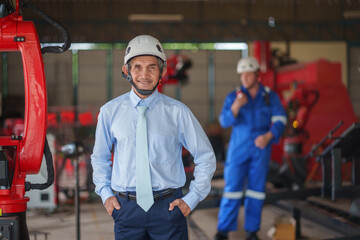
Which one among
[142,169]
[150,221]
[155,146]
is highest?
[155,146]

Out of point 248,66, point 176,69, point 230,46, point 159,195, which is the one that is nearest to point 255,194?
point 248,66

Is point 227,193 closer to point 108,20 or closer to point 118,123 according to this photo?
point 118,123

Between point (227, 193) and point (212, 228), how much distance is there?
52.8 inches

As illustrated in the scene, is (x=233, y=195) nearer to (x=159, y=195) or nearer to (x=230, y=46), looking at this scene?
(x=159, y=195)

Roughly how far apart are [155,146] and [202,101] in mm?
15808

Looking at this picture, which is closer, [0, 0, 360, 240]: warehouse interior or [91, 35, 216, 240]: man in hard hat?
[91, 35, 216, 240]: man in hard hat

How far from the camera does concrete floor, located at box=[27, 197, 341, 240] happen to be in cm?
543

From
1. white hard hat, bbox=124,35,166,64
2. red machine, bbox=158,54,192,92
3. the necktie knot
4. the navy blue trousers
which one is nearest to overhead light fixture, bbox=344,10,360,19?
red machine, bbox=158,54,192,92

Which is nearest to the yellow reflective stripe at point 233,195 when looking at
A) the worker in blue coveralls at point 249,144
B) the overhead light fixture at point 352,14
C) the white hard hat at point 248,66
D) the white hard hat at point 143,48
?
Result: the worker in blue coveralls at point 249,144

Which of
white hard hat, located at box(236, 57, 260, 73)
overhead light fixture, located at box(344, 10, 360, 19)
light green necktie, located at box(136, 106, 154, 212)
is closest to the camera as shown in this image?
light green necktie, located at box(136, 106, 154, 212)

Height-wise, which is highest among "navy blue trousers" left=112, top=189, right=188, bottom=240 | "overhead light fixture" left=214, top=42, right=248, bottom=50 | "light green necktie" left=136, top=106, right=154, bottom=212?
"overhead light fixture" left=214, top=42, right=248, bottom=50

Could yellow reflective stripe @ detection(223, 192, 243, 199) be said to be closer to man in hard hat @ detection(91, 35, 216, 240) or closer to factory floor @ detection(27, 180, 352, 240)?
factory floor @ detection(27, 180, 352, 240)

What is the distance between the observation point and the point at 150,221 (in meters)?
2.24

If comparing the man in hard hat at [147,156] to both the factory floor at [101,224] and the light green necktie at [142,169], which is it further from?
the factory floor at [101,224]
